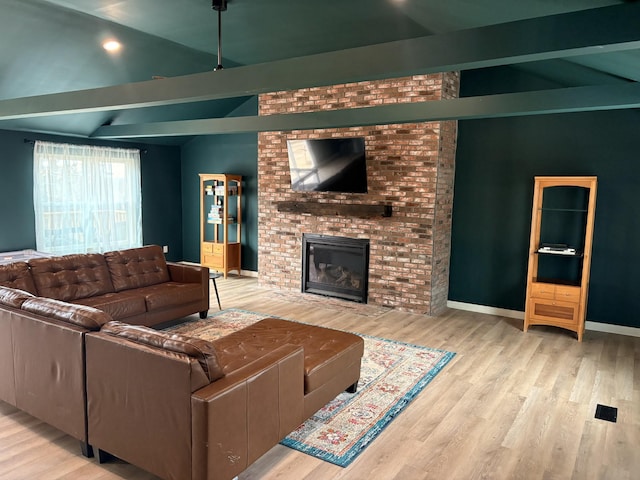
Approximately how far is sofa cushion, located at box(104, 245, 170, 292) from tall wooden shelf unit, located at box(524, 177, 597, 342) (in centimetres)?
434

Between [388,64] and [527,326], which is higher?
[388,64]

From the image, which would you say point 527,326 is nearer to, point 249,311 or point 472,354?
point 472,354

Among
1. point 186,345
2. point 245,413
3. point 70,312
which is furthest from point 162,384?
point 70,312

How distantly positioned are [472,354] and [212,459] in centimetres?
319

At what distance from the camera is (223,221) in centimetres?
812

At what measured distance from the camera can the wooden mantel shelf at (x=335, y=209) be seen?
20.3 ft

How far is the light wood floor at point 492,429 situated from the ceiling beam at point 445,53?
7.51 ft

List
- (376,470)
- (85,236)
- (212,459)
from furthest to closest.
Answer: (85,236) → (376,470) → (212,459)

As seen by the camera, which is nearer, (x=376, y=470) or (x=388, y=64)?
(x=388, y=64)

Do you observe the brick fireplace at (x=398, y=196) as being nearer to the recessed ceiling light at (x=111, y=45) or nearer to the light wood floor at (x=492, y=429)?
the light wood floor at (x=492, y=429)

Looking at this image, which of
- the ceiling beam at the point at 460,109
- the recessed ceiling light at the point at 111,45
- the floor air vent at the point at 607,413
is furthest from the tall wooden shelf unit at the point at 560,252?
the recessed ceiling light at the point at 111,45

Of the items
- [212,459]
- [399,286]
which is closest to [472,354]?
[399,286]

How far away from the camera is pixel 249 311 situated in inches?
238

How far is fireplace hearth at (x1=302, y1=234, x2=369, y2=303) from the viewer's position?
6516 mm
